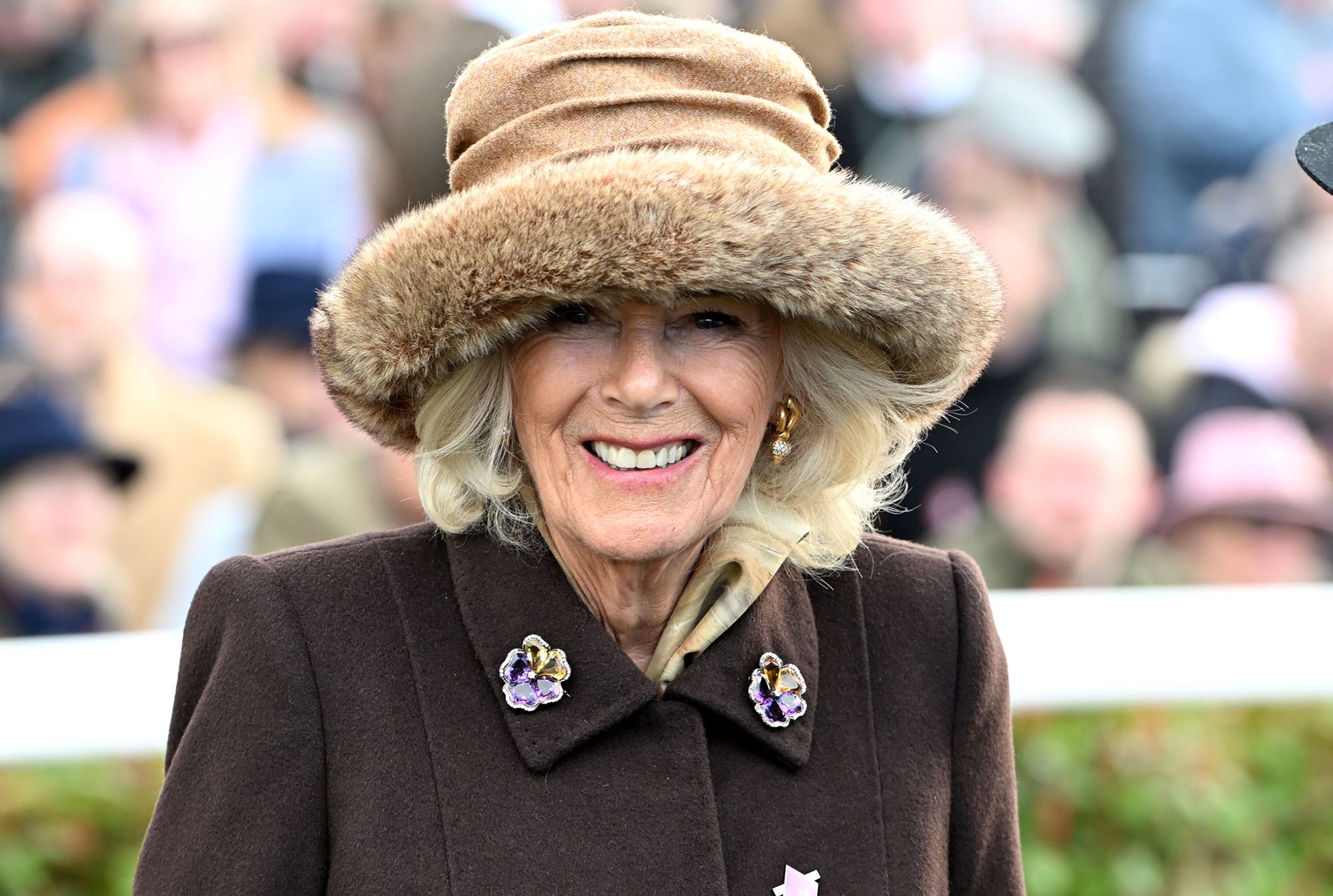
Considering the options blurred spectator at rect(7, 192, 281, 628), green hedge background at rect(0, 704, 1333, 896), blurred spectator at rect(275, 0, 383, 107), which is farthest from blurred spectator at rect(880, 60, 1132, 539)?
blurred spectator at rect(7, 192, 281, 628)

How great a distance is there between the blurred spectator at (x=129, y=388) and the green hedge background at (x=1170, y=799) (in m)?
0.77

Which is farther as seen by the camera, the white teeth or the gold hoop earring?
the gold hoop earring

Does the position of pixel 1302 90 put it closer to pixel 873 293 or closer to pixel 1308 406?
pixel 1308 406

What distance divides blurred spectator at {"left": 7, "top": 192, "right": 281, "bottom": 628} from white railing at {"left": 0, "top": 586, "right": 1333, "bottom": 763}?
281 millimetres

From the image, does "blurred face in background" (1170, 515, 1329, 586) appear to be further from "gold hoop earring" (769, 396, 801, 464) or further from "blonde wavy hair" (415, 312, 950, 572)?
"gold hoop earring" (769, 396, 801, 464)

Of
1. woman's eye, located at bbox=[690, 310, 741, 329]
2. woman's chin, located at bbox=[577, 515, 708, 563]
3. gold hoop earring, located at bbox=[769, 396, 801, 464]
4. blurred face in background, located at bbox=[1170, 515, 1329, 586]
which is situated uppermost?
blurred face in background, located at bbox=[1170, 515, 1329, 586]

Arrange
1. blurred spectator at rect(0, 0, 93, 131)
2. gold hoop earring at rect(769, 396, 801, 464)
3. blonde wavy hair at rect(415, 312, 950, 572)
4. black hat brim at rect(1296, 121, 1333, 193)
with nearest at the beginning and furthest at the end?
black hat brim at rect(1296, 121, 1333, 193) < blonde wavy hair at rect(415, 312, 950, 572) < gold hoop earring at rect(769, 396, 801, 464) < blurred spectator at rect(0, 0, 93, 131)

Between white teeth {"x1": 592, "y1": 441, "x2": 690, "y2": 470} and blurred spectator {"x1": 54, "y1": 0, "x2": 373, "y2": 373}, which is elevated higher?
blurred spectator {"x1": 54, "y1": 0, "x2": 373, "y2": 373}

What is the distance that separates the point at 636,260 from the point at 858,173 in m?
3.23

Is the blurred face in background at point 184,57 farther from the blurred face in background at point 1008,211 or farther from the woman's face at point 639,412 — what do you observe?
the woman's face at point 639,412

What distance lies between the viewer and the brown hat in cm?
196

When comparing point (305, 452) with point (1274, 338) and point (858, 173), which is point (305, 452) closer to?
point (858, 173)

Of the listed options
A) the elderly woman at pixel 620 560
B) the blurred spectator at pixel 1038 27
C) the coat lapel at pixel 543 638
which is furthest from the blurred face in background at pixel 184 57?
the coat lapel at pixel 543 638

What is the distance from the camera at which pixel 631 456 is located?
2.20 m
